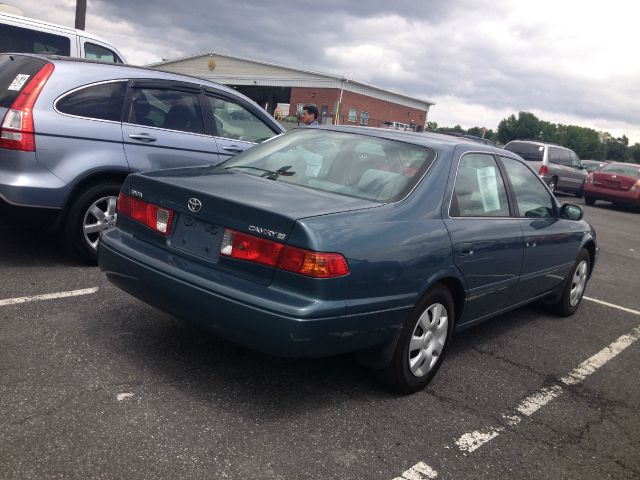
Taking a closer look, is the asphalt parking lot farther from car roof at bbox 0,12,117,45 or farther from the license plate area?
car roof at bbox 0,12,117,45

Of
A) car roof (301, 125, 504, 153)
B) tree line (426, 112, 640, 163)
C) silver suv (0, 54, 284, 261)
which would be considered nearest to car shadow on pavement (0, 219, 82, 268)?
silver suv (0, 54, 284, 261)

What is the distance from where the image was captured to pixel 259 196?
3250 millimetres

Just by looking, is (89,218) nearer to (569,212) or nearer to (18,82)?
(18,82)

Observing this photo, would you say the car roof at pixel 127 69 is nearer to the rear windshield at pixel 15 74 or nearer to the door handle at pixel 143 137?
the rear windshield at pixel 15 74

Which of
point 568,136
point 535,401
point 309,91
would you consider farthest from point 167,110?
point 568,136

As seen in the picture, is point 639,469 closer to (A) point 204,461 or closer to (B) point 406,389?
(B) point 406,389

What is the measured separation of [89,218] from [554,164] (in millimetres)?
17159

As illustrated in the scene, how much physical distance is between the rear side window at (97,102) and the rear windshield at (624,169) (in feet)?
59.9

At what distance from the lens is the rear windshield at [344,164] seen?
11.8 ft

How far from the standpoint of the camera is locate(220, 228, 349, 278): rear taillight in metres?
2.91

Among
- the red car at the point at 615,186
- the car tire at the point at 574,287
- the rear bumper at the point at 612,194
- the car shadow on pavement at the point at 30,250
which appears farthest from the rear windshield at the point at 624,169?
the car shadow on pavement at the point at 30,250

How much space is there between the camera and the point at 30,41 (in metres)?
8.48

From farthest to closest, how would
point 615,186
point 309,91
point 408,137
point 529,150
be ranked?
point 309,91 < point 615,186 < point 529,150 < point 408,137

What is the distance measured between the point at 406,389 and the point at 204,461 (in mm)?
1330
